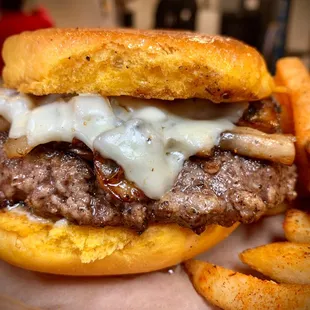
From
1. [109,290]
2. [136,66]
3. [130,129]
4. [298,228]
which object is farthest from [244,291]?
[136,66]

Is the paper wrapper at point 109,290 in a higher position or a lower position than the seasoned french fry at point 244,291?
lower

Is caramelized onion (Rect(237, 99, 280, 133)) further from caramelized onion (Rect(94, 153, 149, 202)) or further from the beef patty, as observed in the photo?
caramelized onion (Rect(94, 153, 149, 202))


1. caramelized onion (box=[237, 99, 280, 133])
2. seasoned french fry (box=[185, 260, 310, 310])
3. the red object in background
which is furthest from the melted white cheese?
the red object in background

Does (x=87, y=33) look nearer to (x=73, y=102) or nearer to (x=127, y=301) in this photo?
(x=73, y=102)

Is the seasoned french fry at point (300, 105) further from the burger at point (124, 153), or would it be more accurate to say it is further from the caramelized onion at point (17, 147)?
the caramelized onion at point (17, 147)

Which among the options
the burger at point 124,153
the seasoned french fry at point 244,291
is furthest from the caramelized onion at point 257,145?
the seasoned french fry at point 244,291

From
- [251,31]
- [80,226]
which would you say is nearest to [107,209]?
[80,226]

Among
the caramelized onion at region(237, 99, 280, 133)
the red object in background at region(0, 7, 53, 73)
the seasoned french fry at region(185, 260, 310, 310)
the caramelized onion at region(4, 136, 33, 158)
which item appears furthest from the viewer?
the red object in background at region(0, 7, 53, 73)

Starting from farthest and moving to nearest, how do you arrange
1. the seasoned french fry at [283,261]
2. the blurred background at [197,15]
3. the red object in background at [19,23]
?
the blurred background at [197,15] → the red object in background at [19,23] → the seasoned french fry at [283,261]
